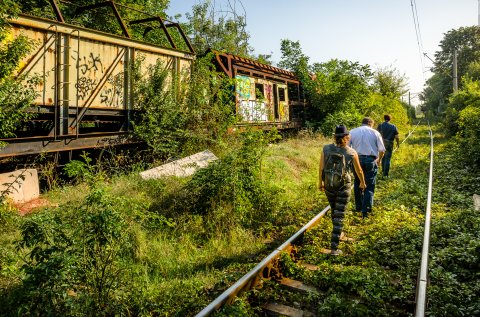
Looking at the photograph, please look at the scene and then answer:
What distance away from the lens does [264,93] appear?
1750cm

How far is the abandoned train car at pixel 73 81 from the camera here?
25.3 feet

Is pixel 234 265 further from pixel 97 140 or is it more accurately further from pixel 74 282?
pixel 97 140

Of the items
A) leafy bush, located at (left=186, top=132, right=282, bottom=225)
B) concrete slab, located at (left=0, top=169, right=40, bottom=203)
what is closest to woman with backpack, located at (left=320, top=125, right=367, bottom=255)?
leafy bush, located at (left=186, top=132, right=282, bottom=225)

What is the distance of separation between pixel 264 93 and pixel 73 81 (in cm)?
1027

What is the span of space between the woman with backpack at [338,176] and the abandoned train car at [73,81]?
605cm

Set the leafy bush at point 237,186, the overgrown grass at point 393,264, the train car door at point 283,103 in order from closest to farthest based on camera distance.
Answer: the overgrown grass at point 393,264
the leafy bush at point 237,186
the train car door at point 283,103

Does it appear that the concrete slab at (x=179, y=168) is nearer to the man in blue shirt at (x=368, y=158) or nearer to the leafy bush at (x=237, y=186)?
the leafy bush at (x=237, y=186)

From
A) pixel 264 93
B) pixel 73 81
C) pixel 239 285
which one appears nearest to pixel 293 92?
pixel 264 93

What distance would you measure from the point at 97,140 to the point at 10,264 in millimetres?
5362

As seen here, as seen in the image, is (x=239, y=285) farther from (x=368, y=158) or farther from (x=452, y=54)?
(x=452, y=54)

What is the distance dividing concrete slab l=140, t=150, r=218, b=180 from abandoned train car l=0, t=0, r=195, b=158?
4.97ft

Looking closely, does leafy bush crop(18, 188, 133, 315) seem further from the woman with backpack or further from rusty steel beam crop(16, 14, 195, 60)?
rusty steel beam crop(16, 14, 195, 60)

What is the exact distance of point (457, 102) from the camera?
1013 inches

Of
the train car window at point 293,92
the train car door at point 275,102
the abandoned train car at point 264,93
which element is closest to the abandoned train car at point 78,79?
the abandoned train car at point 264,93
